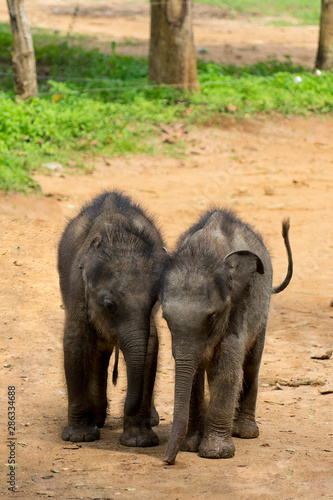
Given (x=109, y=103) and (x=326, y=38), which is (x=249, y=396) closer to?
(x=109, y=103)

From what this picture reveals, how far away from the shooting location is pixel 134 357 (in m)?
4.45

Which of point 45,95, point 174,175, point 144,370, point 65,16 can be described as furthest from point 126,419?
point 65,16

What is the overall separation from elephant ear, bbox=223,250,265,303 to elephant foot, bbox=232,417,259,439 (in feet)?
3.17

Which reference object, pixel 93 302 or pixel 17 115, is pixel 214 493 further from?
pixel 17 115

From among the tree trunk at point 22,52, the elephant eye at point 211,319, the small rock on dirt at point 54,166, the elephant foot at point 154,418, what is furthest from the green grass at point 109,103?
the elephant eye at point 211,319

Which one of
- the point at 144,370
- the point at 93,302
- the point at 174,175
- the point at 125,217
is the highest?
the point at 125,217

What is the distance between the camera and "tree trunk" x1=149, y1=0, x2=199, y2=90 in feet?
42.3

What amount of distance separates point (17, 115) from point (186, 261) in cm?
731

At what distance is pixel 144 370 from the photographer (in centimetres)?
471

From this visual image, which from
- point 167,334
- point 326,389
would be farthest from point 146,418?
point 167,334

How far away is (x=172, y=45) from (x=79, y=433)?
30.3 ft

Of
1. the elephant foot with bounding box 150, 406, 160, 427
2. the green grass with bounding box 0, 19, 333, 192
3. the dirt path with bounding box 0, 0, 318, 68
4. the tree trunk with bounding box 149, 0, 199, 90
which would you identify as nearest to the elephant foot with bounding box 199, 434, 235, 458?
the elephant foot with bounding box 150, 406, 160, 427

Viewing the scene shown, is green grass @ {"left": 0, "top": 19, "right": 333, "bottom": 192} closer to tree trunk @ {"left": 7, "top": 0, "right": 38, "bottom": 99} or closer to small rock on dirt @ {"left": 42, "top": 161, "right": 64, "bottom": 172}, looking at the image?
small rock on dirt @ {"left": 42, "top": 161, "right": 64, "bottom": 172}

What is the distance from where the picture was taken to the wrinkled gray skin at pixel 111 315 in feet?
14.8
